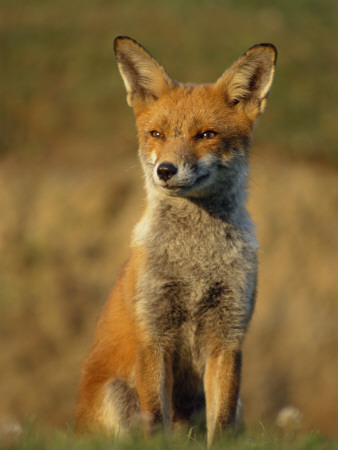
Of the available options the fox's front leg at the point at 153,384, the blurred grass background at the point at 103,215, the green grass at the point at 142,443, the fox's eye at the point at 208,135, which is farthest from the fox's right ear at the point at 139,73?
the blurred grass background at the point at 103,215

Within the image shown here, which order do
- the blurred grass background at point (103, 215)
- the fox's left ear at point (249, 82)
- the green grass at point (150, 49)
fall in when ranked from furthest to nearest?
the green grass at point (150, 49) < the blurred grass background at point (103, 215) < the fox's left ear at point (249, 82)

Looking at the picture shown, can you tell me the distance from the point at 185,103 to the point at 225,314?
1.48 metres

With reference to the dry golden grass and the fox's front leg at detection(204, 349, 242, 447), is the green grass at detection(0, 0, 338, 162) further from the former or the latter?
the fox's front leg at detection(204, 349, 242, 447)

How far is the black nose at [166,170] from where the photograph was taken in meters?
4.02

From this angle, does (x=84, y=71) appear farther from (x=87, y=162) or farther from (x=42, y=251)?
(x=42, y=251)

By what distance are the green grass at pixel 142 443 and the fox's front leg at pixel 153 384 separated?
1.51 ft

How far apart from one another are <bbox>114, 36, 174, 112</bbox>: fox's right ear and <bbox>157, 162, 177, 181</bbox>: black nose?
843 millimetres

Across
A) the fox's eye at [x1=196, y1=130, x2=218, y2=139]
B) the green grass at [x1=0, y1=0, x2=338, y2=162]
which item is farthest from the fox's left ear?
the green grass at [x1=0, y1=0, x2=338, y2=162]

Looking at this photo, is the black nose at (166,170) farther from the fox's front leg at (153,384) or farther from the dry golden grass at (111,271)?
the dry golden grass at (111,271)

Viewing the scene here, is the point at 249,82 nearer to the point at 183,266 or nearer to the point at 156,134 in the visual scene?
the point at 156,134

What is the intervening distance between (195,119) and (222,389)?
70.9 inches

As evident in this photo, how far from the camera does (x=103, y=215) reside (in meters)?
11.5

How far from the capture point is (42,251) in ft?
37.6

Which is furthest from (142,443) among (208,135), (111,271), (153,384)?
(111,271)
